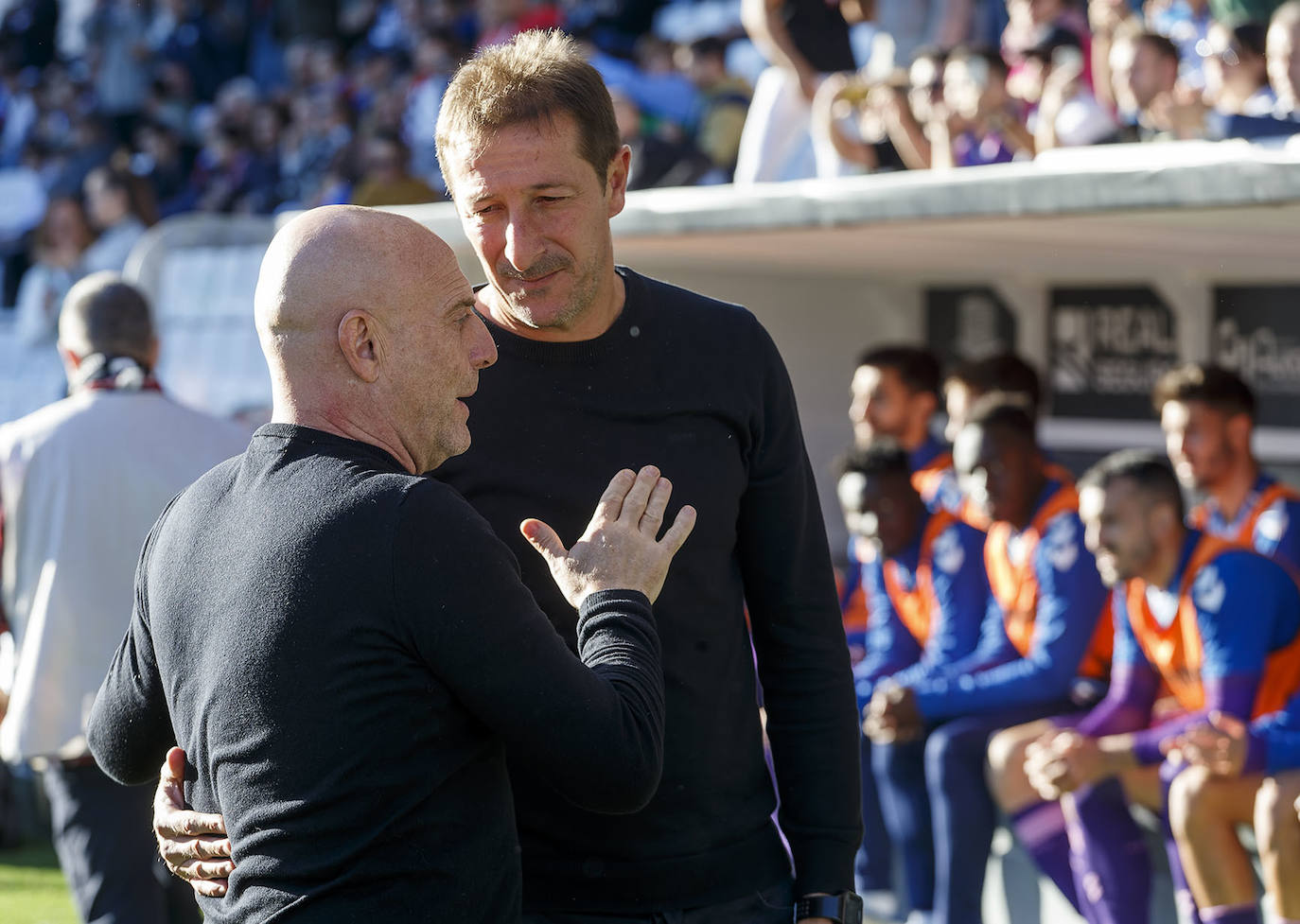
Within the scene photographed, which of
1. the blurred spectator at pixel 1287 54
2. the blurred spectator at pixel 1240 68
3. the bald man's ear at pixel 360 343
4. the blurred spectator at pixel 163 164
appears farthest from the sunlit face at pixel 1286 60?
the blurred spectator at pixel 163 164

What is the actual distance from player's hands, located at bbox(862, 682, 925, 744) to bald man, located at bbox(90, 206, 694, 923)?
288cm

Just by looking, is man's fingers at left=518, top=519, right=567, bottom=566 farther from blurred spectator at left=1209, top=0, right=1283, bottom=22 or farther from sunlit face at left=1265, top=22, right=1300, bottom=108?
blurred spectator at left=1209, top=0, right=1283, bottom=22

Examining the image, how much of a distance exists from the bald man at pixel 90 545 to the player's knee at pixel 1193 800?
2.28 metres

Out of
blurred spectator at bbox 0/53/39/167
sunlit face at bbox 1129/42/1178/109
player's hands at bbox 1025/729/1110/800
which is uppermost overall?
blurred spectator at bbox 0/53/39/167

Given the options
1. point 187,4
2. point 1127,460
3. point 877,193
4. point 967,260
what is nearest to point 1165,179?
point 877,193

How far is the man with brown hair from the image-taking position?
73.7 inches

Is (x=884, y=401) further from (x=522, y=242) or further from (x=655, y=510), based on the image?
(x=655, y=510)

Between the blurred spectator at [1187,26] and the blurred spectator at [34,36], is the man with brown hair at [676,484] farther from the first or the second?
the blurred spectator at [34,36]

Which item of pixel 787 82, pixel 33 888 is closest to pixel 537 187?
pixel 33 888

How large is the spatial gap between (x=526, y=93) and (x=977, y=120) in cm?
373

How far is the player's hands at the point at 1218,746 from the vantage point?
361cm

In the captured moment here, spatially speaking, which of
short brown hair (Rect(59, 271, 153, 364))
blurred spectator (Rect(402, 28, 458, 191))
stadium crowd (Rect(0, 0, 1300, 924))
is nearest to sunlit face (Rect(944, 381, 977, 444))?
stadium crowd (Rect(0, 0, 1300, 924))

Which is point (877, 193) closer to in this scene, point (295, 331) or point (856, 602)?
point (856, 602)

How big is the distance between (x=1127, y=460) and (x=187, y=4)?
1230 cm
